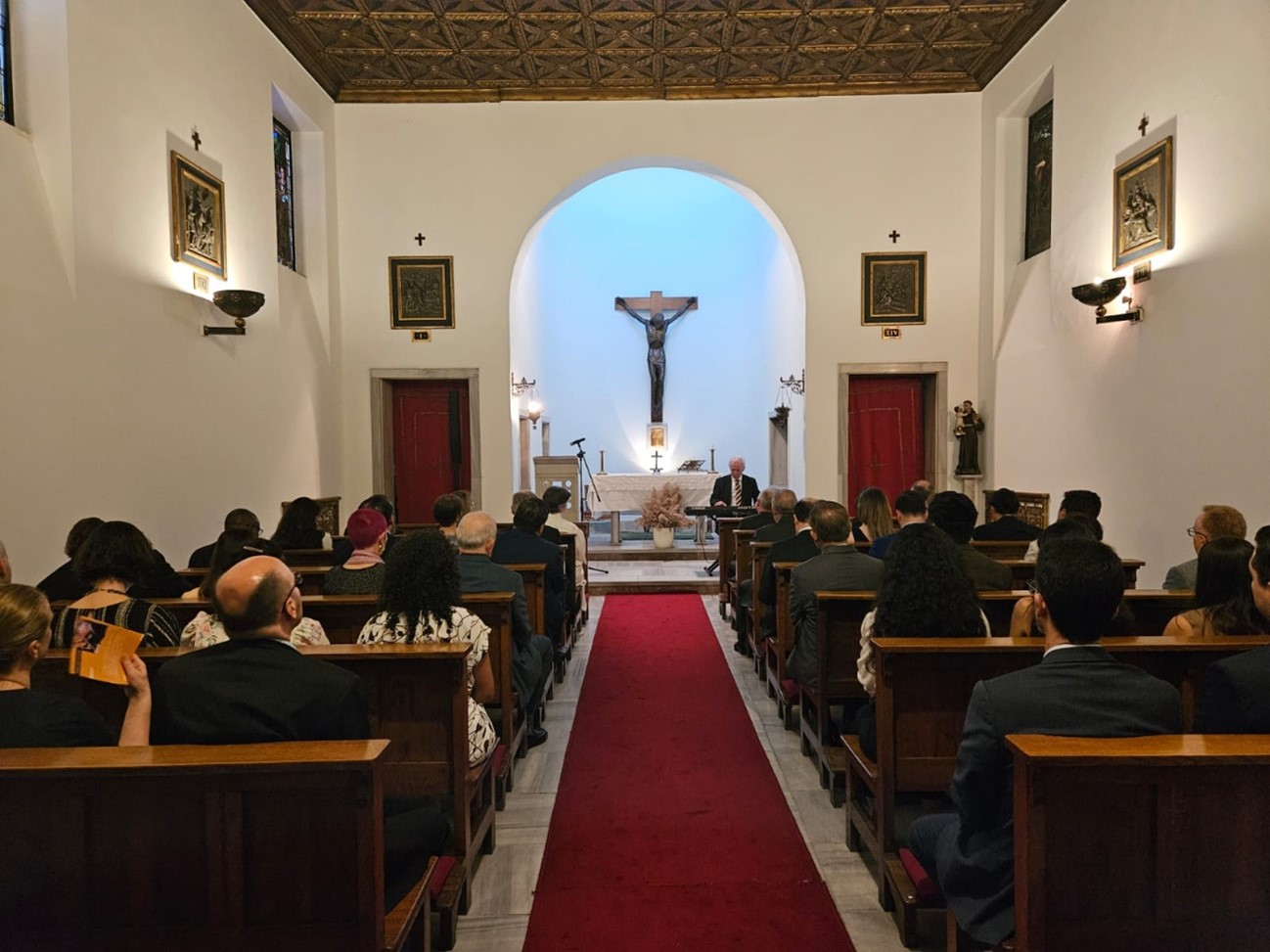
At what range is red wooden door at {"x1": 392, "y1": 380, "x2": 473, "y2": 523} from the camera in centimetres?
936

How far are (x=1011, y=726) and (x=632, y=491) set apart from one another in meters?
9.51

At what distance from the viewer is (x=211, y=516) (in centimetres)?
605

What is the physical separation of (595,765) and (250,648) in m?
2.38

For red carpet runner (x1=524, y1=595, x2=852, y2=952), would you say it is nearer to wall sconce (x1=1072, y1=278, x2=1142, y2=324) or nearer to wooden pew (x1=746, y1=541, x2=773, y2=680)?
wooden pew (x1=746, y1=541, x2=773, y2=680)

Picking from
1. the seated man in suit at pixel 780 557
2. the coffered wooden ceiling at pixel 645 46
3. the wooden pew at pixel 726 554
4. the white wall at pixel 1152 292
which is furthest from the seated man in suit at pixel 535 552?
the coffered wooden ceiling at pixel 645 46

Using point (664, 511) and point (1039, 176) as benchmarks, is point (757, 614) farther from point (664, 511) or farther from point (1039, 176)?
point (1039, 176)

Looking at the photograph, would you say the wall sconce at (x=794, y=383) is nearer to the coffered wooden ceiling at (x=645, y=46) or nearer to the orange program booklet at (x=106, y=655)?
the coffered wooden ceiling at (x=645, y=46)

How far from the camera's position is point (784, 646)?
4500 mm

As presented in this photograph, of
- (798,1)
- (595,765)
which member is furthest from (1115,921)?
(798,1)

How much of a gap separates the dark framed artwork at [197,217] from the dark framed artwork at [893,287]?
249 inches

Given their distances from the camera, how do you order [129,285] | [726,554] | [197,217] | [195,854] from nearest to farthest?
1. [195,854]
2. [129,285]
3. [197,217]
4. [726,554]

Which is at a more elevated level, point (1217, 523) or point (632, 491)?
point (1217, 523)

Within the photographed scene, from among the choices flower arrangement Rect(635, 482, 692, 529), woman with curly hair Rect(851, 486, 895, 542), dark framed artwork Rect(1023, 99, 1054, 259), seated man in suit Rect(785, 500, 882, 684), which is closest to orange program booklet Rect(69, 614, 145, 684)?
seated man in suit Rect(785, 500, 882, 684)

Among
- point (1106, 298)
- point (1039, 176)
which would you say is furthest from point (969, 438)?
point (1106, 298)
